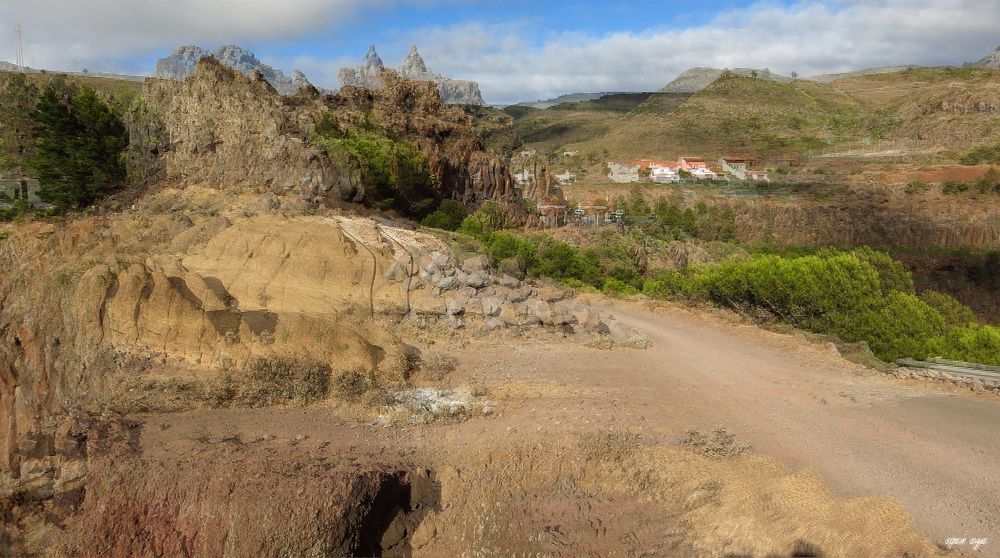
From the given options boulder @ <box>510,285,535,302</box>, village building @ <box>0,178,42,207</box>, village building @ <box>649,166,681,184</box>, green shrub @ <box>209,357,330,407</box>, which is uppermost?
village building @ <box>649,166,681,184</box>

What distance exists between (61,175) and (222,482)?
22.5 meters

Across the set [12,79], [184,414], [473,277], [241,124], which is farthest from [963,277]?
[12,79]

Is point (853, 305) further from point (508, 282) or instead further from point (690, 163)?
point (690, 163)

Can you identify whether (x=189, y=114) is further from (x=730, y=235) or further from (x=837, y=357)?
(x=730, y=235)

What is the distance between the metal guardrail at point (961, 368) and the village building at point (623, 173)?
4828 centimetres

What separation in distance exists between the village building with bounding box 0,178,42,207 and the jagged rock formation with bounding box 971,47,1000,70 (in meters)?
96.6

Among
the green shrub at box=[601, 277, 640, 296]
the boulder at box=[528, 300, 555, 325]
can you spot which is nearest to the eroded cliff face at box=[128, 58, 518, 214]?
the boulder at box=[528, 300, 555, 325]

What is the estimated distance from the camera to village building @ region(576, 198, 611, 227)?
115ft

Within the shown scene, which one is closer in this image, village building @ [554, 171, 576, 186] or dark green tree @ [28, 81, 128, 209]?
dark green tree @ [28, 81, 128, 209]

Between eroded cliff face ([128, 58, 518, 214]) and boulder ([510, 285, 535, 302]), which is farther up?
eroded cliff face ([128, 58, 518, 214])

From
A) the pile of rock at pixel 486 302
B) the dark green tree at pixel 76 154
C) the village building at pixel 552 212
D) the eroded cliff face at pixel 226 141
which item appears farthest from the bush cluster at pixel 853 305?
the dark green tree at pixel 76 154

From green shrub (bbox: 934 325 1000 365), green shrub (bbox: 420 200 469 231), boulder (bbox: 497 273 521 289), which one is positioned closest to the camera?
green shrub (bbox: 934 325 1000 365)

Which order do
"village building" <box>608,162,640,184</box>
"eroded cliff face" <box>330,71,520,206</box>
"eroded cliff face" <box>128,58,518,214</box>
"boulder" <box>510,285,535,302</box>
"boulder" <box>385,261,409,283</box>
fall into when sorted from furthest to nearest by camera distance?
1. "village building" <box>608,162,640,184</box>
2. "eroded cliff face" <box>330,71,520,206</box>
3. "eroded cliff face" <box>128,58,518,214</box>
4. "boulder" <box>385,261,409,283</box>
5. "boulder" <box>510,285,535,302</box>

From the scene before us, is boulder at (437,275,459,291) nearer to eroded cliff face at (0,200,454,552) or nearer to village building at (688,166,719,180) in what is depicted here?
eroded cliff face at (0,200,454,552)
